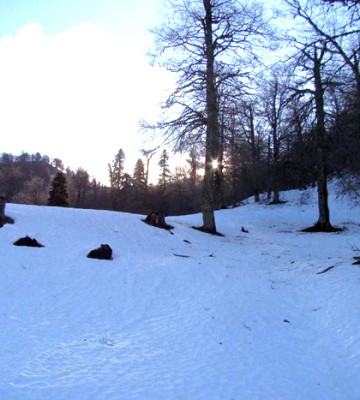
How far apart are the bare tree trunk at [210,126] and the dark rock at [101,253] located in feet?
22.3

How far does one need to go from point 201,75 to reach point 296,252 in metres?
7.82

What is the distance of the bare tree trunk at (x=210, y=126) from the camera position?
14320mm

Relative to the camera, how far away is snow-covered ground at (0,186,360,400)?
3633 millimetres

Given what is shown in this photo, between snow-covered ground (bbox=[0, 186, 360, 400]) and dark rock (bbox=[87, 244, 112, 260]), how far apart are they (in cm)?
26

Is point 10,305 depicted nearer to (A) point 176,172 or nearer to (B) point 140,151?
(B) point 140,151

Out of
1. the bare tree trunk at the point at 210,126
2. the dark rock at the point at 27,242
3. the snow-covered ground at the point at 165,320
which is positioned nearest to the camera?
the snow-covered ground at the point at 165,320

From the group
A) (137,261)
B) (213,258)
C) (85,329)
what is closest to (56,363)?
(85,329)

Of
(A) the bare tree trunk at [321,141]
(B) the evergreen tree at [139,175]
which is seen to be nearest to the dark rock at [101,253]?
(A) the bare tree trunk at [321,141]

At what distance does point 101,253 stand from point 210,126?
7900 mm

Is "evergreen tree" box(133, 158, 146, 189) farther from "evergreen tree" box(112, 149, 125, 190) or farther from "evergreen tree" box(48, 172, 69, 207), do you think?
"evergreen tree" box(48, 172, 69, 207)

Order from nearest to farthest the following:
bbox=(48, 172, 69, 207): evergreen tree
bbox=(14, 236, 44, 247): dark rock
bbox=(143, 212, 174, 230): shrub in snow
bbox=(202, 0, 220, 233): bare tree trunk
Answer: bbox=(14, 236, 44, 247): dark rock → bbox=(143, 212, 174, 230): shrub in snow → bbox=(202, 0, 220, 233): bare tree trunk → bbox=(48, 172, 69, 207): evergreen tree

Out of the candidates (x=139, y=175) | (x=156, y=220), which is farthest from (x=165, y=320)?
(x=139, y=175)

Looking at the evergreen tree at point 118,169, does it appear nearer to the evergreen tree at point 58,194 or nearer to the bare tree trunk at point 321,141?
the evergreen tree at point 58,194

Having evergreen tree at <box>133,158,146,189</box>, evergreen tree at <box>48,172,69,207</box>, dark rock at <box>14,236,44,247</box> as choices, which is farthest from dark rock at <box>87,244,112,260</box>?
evergreen tree at <box>133,158,146,189</box>
